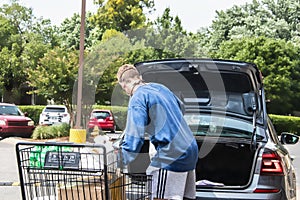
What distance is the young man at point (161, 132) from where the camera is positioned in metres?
3.34

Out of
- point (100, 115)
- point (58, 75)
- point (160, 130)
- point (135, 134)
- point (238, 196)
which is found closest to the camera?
point (135, 134)

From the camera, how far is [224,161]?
16.7 feet

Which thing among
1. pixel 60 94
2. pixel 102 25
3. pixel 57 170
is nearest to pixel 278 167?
pixel 57 170

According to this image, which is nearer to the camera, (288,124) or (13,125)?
(13,125)

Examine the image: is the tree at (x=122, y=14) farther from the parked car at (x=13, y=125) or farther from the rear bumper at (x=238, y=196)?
the rear bumper at (x=238, y=196)

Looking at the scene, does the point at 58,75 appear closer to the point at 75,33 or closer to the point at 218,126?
the point at 218,126

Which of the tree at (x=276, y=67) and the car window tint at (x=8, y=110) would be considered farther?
the tree at (x=276, y=67)

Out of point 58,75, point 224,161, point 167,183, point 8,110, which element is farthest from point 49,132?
point 167,183

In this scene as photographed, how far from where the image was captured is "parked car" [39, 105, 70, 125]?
78.7ft

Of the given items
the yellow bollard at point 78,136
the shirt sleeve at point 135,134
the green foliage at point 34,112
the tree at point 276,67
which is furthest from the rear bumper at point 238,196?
the tree at point 276,67

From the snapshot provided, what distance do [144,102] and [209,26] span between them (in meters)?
42.9

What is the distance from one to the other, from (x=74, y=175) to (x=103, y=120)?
2214cm

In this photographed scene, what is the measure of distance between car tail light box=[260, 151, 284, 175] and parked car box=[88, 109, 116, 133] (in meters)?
20.6

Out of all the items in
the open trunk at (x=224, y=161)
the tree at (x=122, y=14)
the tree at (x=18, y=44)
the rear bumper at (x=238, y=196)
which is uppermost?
the tree at (x=122, y=14)
